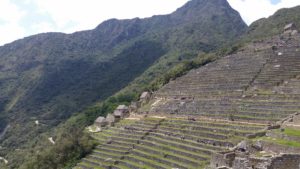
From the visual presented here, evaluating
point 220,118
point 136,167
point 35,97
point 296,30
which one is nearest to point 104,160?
point 136,167

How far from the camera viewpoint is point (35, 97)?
119 meters

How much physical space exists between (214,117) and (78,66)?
116 m

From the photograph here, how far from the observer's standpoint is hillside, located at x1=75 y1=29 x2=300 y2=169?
1049 inches

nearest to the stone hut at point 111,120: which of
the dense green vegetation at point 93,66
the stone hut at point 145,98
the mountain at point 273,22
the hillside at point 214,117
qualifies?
the hillside at point 214,117

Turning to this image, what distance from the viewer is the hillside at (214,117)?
87.4 ft

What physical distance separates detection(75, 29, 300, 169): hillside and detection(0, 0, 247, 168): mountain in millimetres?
40023

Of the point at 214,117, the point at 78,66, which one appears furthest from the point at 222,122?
the point at 78,66

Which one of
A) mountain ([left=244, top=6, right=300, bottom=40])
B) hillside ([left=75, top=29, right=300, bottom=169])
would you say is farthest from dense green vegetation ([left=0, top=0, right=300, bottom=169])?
hillside ([left=75, top=29, right=300, bottom=169])

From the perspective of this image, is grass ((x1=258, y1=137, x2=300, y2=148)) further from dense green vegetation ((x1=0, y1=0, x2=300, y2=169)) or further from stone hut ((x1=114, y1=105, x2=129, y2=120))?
dense green vegetation ((x1=0, y1=0, x2=300, y2=169))

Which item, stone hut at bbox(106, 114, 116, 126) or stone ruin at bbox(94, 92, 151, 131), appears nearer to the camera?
stone hut at bbox(106, 114, 116, 126)

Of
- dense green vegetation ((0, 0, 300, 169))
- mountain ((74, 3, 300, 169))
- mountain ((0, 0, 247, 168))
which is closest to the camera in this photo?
mountain ((74, 3, 300, 169))

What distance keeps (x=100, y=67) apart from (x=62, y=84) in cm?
1441

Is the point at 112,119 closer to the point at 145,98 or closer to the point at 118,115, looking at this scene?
the point at 118,115

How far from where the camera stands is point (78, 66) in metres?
148
